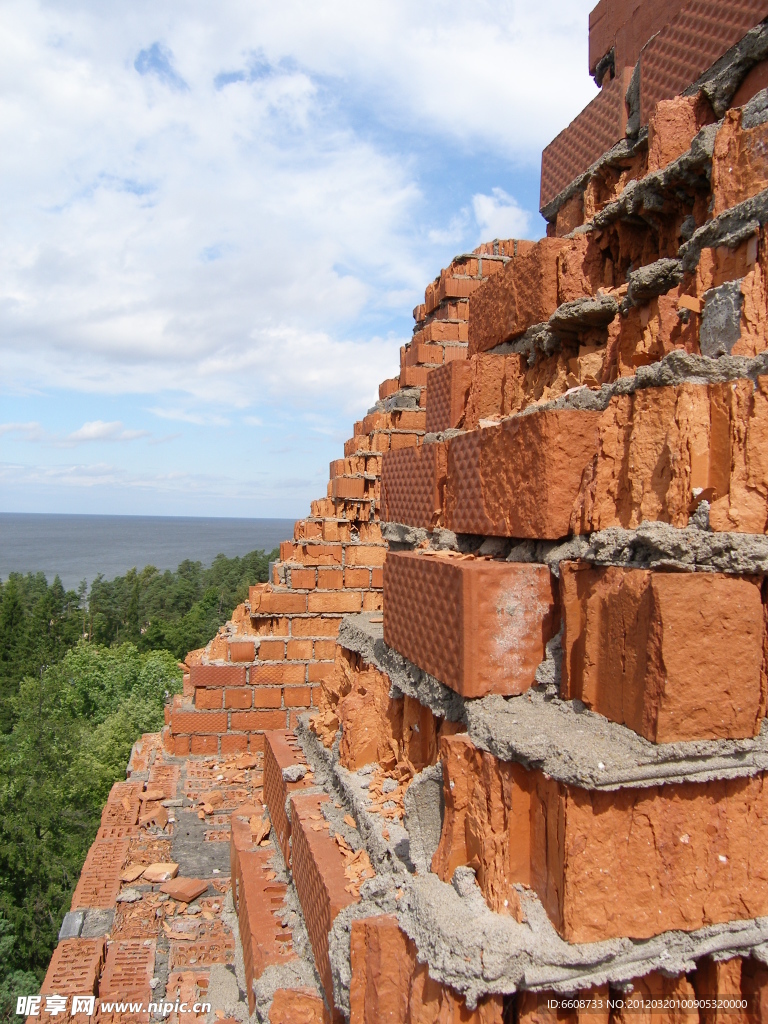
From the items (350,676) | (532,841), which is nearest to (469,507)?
(532,841)

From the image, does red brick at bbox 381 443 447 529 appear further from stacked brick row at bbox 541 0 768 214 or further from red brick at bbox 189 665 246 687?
red brick at bbox 189 665 246 687

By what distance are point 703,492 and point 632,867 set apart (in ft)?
3.08

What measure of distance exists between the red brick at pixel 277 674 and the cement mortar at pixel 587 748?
5400mm

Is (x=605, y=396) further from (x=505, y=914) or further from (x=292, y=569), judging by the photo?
(x=292, y=569)

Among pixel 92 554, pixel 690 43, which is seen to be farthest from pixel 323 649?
pixel 92 554

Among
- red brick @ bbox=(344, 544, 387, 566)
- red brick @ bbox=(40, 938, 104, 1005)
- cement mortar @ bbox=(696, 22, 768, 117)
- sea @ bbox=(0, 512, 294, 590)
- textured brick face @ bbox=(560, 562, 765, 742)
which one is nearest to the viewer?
textured brick face @ bbox=(560, 562, 765, 742)

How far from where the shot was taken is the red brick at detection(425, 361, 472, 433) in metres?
3.12

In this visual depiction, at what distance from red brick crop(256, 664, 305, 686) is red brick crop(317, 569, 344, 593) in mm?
972

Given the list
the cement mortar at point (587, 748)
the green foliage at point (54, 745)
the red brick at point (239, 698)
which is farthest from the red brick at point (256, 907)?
the green foliage at point (54, 745)

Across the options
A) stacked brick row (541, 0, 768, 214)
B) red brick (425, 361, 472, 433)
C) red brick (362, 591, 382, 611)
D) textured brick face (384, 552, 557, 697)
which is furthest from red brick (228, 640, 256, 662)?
textured brick face (384, 552, 557, 697)

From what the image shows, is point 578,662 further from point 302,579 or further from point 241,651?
point 302,579

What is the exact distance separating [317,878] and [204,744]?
478 cm

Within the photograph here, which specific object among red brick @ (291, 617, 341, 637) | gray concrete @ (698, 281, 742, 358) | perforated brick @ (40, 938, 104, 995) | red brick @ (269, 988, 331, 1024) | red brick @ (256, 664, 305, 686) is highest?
gray concrete @ (698, 281, 742, 358)

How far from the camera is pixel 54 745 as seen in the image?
16453 mm
